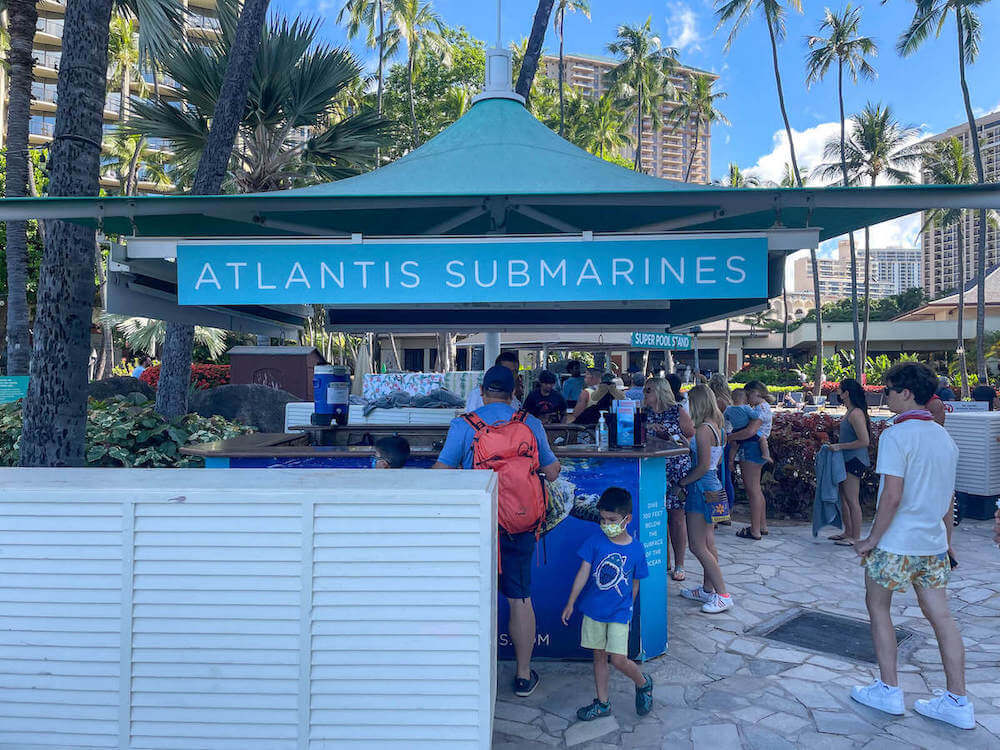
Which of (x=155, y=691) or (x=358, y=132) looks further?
(x=358, y=132)

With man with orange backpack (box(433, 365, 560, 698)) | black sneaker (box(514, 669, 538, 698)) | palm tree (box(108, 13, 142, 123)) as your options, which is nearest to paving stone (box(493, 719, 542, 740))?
black sneaker (box(514, 669, 538, 698))

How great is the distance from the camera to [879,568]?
11.5 ft

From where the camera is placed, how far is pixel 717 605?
203 inches

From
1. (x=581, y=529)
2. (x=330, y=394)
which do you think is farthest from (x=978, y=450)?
(x=330, y=394)

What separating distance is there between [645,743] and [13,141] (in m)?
11.5

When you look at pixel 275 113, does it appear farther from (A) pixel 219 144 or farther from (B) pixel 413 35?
(B) pixel 413 35

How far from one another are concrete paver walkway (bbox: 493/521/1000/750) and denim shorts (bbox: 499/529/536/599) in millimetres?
640

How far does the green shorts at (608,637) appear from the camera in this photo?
3.43 meters

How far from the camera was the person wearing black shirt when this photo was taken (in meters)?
6.57

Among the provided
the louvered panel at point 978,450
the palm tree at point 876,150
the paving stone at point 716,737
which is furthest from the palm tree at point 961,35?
the paving stone at point 716,737

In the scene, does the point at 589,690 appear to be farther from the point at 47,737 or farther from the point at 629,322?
the point at 629,322

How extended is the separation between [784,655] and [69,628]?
3.98 m

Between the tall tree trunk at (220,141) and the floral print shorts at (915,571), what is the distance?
8.03 metres

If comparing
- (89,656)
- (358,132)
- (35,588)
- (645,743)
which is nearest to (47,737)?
(89,656)
